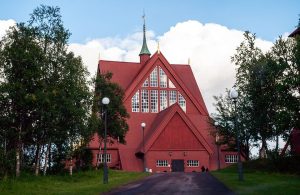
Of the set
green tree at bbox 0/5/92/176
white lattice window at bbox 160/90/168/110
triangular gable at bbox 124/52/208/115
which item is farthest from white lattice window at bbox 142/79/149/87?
green tree at bbox 0/5/92/176

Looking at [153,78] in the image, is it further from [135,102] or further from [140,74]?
[135,102]

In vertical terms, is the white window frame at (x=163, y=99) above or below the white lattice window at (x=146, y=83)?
below

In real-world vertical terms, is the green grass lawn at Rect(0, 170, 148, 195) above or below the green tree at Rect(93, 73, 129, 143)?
below

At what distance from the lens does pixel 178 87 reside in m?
61.4

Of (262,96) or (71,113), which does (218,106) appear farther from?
(71,113)

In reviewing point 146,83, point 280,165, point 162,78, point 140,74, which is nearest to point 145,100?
point 146,83

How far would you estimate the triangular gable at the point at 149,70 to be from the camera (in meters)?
58.6

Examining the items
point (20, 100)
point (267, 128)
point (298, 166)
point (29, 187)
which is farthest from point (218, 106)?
point (29, 187)

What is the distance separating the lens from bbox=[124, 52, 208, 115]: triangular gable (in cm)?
5862

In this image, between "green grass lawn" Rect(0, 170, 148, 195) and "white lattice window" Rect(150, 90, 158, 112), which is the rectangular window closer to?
"white lattice window" Rect(150, 90, 158, 112)

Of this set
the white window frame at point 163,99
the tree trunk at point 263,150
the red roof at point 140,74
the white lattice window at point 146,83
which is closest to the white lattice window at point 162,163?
the white window frame at point 163,99

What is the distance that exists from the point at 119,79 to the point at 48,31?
2732 centimetres

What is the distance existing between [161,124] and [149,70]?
1299 cm

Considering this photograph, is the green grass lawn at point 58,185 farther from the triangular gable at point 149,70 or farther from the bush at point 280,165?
the triangular gable at point 149,70
